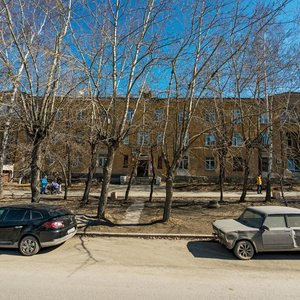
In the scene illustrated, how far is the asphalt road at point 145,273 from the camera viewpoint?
4973 millimetres

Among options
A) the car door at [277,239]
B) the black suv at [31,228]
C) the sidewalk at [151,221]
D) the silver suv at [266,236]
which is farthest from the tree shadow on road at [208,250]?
the black suv at [31,228]

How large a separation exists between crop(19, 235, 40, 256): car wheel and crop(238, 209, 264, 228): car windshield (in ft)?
20.4

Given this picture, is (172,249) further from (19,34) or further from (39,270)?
(19,34)

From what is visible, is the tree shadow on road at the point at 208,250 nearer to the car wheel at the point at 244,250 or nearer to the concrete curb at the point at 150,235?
the car wheel at the point at 244,250

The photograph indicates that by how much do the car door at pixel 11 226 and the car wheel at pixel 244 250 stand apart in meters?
6.17

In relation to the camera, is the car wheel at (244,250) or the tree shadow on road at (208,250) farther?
the tree shadow on road at (208,250)

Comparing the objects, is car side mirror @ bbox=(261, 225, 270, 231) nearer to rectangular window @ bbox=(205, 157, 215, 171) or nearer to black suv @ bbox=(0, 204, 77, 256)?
black suv @ bbox=(0, 204, 77, 256)

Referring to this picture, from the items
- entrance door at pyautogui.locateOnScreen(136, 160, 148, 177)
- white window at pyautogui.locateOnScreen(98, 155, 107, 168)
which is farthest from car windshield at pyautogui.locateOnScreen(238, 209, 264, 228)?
white window at pyautogui.locateOnScreen(98, 155, 107, 168)

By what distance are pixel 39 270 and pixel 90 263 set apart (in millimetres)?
1221

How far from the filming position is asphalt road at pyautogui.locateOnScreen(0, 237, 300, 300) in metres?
4.97

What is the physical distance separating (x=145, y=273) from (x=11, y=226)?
4.31 meters

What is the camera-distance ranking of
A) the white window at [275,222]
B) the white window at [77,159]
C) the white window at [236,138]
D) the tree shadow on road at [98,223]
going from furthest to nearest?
the white window at [77,159], the white window at [236,138], the tree shadow on road at [98,223], the white window at [275,222]

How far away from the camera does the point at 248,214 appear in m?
8.59

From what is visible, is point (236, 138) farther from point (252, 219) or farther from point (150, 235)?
point (150, 235)
